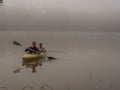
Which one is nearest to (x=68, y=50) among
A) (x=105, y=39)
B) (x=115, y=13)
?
(x=105, y=39)

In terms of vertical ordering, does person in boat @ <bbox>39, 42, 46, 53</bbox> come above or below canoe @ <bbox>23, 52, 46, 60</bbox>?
above

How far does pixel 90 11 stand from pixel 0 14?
502 millimetres

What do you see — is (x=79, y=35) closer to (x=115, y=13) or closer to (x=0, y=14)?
(x=115, y=13)

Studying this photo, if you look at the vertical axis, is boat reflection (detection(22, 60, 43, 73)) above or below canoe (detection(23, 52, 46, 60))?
below

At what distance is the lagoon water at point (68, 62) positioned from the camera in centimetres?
114

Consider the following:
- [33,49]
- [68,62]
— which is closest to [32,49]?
[33,49]

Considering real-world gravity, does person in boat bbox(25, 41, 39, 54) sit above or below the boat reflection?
above

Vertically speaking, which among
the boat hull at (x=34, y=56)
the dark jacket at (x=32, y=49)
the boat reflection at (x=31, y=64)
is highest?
the dark jacket at (x=32, y=49)

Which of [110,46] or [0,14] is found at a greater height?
[0,14]

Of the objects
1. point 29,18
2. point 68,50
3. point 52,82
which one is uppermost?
point 29,18

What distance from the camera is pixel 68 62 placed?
46.6 inches

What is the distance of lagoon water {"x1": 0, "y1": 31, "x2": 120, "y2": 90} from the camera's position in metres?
1.14

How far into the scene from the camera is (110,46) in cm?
122

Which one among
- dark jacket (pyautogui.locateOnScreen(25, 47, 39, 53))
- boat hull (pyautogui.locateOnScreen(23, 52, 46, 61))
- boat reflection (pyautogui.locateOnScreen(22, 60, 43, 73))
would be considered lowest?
boat reflection (pyautogui.locateOnScreen(22, 60, 43, 73))
